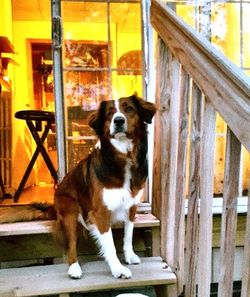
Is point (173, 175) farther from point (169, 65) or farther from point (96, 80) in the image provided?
point (96, 80)

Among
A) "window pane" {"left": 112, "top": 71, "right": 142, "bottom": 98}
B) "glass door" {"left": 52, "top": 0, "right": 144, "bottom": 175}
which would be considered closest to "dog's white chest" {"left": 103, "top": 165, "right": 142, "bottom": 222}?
"glass door" {"left": 52, "top": 0, "right": 144, "bottom": 175}

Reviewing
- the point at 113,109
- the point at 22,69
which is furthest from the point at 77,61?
the point at 22,69

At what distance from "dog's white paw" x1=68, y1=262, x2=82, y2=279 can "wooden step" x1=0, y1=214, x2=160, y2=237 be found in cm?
26

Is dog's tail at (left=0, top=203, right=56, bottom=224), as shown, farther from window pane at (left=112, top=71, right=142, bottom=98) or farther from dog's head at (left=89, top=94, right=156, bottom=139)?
window pane at (left=112, top=71, right=142, bottom=98)

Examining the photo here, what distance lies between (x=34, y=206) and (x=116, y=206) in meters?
0.65

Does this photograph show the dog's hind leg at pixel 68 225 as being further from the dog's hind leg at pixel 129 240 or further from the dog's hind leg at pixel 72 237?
the dog's hind leg at pixel 129 240

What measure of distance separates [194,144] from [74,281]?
83 centimetres

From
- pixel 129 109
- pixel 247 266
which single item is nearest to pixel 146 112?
pixel 129 109

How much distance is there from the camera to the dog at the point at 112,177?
186 centimetres

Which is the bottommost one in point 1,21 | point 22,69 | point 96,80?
point 96,80

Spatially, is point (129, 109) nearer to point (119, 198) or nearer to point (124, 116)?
point (124, 116)

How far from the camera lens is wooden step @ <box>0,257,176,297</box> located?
5.63 ft

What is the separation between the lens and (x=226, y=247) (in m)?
1.34

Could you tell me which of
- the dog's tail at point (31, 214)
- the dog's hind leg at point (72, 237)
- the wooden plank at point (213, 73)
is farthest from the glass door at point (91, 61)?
the wooden plank at point (213, 73)
